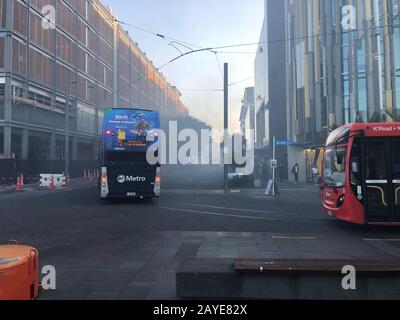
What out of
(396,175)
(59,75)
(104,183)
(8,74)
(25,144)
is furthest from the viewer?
(59,75)

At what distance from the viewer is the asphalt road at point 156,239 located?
20.6 ft

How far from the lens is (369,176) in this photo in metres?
11.0

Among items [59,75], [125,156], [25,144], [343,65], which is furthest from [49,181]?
[343,65]

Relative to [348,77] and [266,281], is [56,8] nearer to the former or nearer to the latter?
[348,77]

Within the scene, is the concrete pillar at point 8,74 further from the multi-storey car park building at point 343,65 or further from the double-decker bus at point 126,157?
the multi-storey car park building at point 343,65

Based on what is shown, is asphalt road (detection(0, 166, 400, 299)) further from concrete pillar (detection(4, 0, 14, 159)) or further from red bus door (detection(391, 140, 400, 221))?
concrete pillar (detection(4, 0, 14, 159))

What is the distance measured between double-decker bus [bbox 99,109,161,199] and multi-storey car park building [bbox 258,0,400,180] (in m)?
12.7

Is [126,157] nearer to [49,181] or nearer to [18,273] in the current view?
[18,273]

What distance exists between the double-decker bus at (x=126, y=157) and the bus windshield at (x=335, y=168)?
752 centimetres

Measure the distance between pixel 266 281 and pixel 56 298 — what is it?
2.68m

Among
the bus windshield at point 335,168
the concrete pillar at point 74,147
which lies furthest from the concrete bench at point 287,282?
the concrete pillar at point 74,147

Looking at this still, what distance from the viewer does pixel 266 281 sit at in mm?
5086

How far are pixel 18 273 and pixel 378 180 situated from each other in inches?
363
